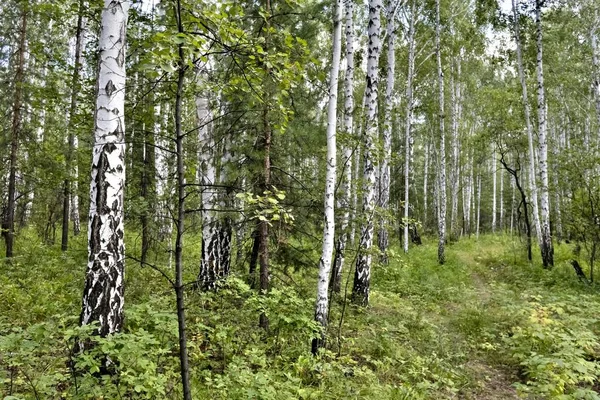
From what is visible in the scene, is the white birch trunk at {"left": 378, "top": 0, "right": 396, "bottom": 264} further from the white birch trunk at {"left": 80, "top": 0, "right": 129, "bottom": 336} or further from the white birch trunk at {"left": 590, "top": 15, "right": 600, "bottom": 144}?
the white birch trunk at {"left": 590, "top": 15, "right": 600, "bottom": 144}

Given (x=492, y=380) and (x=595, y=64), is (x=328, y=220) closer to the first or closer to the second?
(x=492, y=380)

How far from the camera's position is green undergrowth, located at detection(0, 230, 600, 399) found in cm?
367

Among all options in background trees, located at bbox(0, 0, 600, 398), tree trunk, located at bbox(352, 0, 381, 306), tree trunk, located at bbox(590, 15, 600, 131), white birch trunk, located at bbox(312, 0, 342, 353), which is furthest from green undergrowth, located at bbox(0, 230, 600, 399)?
tree trunk, located at bbox(590, 15, 600, 131)

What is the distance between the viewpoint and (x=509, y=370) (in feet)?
20.2

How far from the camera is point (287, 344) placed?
221 inches

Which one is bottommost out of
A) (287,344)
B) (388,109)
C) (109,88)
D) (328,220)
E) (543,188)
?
(287,344)

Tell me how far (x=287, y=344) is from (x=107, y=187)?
3399mm

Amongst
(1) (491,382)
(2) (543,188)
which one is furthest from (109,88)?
(2) (543,188)

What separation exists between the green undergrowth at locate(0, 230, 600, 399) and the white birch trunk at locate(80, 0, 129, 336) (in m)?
0.31

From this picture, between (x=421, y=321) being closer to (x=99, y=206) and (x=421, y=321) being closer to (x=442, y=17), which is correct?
(x=99, y=206)

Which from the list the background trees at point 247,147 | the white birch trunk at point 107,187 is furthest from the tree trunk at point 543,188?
the white birch trunk at point 107,187

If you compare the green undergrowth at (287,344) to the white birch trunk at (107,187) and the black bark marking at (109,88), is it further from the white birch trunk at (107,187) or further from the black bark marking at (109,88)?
the black bark marking at (109,88)

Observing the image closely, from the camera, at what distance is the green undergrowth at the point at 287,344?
367cm

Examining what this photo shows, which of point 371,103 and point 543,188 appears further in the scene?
point 543,188
